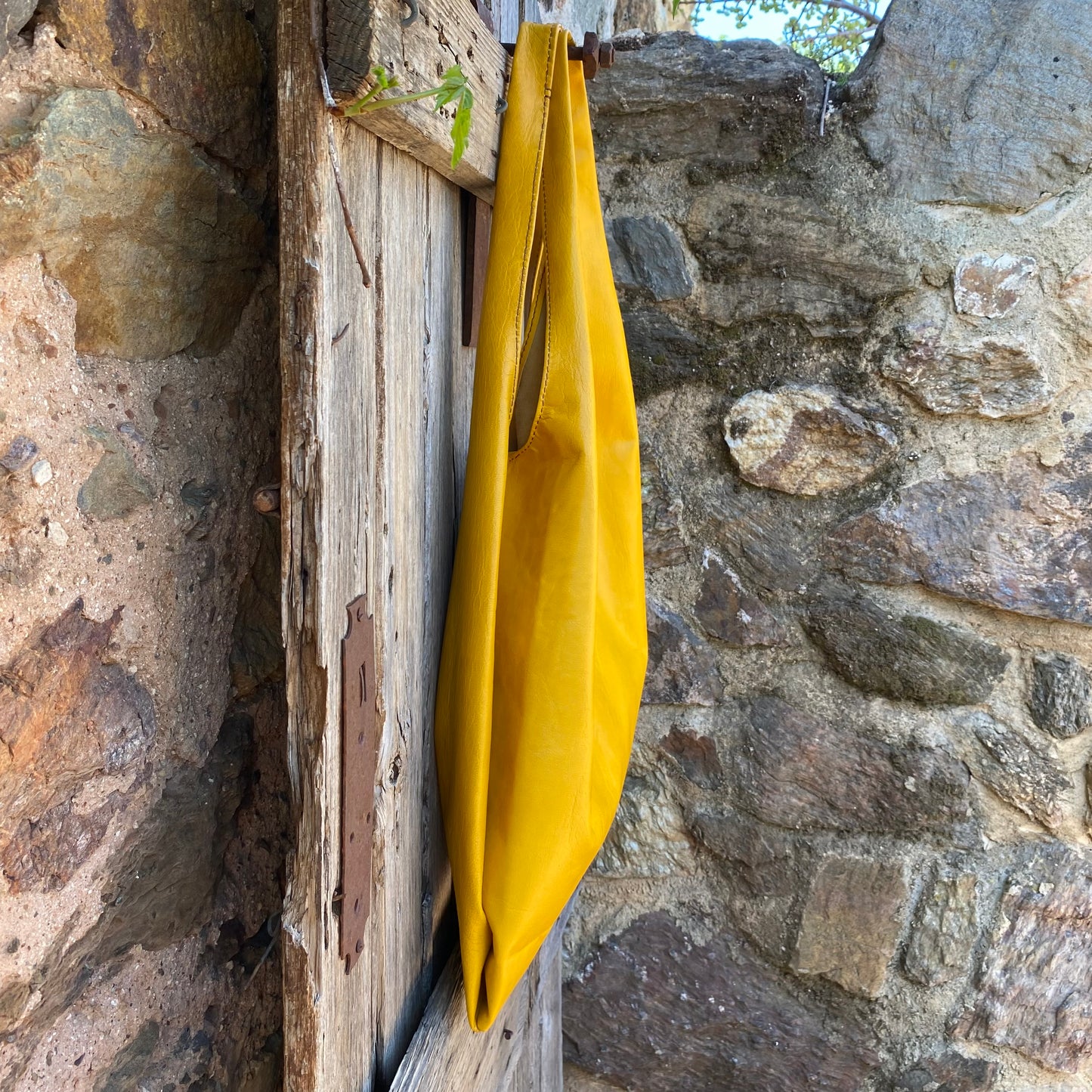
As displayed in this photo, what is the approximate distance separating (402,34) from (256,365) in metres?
0.25

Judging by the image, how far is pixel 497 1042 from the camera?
39.4 inches

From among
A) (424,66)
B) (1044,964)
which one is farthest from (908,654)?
(424,66)

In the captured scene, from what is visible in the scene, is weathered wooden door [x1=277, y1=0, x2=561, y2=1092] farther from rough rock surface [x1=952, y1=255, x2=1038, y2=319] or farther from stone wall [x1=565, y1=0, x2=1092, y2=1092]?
rough rock surface [x1=952, y1=255, x2=1038, y2=319]

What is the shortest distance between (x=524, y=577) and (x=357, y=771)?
0.25 meters

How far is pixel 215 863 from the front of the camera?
68 centimetres

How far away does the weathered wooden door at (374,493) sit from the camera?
0.55 meters

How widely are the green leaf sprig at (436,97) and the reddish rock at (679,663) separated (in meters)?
0.76

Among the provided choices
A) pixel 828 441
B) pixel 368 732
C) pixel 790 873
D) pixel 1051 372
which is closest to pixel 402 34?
pixel 368 732

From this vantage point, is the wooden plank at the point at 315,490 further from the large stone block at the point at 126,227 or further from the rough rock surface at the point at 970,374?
the rough rock surface at the point at 970,374

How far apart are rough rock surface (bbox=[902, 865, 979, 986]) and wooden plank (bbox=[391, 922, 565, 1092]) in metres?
0.48

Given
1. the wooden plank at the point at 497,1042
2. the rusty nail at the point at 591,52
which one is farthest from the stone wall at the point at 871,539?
the rusty nail at the point at 591,52

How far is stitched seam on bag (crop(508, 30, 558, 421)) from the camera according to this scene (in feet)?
2.49

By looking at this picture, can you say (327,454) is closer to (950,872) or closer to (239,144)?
(239,144)

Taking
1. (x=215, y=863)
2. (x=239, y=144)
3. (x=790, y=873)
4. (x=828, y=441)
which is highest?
(x=239, y=144)
